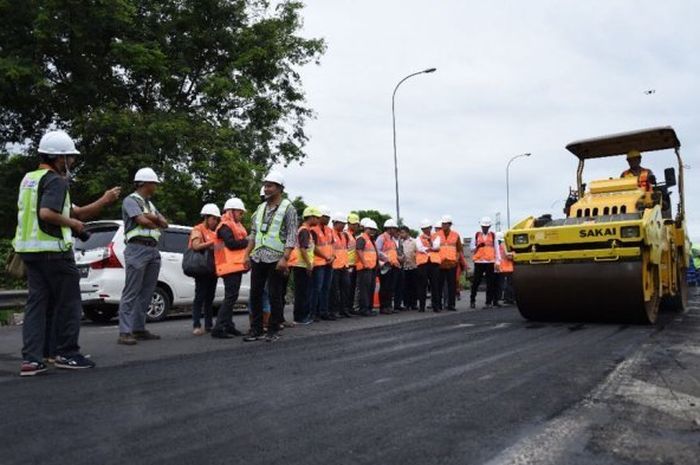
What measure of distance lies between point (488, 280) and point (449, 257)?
1877 millimetres

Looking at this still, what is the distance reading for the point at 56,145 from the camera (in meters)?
5.68

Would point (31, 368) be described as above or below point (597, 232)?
below

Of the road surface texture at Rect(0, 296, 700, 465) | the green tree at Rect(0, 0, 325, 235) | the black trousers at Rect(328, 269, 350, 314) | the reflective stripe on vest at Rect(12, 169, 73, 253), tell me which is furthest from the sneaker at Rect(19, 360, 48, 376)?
the green tree at Rect(0, 0, 325, 235)

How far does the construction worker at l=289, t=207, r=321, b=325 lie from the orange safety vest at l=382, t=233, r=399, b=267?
2634mm

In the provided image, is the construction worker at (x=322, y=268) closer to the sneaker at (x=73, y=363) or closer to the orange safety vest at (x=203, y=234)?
the orange safety vest at (x=203, y=234)

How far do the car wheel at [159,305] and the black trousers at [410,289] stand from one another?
16.0 ft

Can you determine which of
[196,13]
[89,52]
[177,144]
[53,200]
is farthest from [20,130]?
[53,200]

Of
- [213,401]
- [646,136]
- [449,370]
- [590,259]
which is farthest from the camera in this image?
[646,136]

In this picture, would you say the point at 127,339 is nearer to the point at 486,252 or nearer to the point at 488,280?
the point at 486,252

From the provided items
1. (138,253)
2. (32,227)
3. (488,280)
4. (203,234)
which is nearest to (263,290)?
(138,253)

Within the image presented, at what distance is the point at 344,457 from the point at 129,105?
19755 millimetres

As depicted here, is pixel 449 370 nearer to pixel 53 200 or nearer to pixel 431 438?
pixel 431 438

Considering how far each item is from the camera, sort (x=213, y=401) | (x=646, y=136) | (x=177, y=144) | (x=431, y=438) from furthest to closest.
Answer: (x=177, y=144), (x=646, y=136), (x=213, y=401), (x=431, y=438)

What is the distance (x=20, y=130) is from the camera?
20266mm
